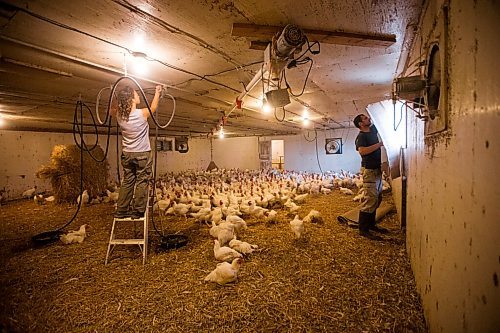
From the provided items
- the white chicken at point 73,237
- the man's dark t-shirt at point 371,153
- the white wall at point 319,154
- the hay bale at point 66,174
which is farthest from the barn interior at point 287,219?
the white wall at point 319,154

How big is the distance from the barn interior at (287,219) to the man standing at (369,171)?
0.31m

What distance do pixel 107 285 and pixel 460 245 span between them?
113 inches

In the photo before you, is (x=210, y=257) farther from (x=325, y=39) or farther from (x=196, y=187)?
(x=196, y=187)

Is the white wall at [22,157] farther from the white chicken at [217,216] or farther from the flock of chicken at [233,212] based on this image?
the white chicken at [217,216]

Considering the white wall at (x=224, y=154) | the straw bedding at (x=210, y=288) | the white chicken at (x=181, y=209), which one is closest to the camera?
the straw bedding at (x=210, y=288)

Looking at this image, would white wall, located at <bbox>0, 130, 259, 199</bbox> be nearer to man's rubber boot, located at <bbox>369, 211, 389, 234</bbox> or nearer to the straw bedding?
the straw bedding

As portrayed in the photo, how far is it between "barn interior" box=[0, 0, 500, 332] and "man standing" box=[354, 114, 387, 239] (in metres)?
0.31

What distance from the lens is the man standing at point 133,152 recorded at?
302cm

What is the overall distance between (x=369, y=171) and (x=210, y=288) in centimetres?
272

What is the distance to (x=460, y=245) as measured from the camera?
103cm

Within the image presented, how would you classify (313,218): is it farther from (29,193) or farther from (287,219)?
(29,193)

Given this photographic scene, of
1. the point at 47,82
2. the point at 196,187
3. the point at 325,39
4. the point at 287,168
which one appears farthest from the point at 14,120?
the point at 287,168

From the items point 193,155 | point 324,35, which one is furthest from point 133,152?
point 193,155

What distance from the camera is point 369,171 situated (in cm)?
356
